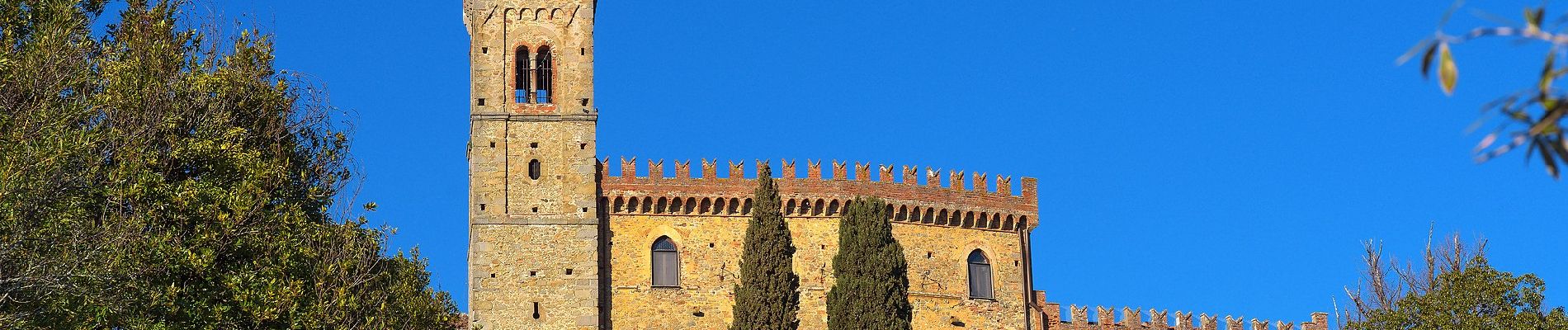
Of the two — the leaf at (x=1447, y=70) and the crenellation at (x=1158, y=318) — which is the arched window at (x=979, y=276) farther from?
the leaf at (x=1447, y=70)

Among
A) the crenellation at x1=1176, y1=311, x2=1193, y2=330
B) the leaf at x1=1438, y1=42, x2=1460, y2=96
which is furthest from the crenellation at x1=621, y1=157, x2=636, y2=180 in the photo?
the leaf at x1=1438, y1=42, x2=1460, y2=96

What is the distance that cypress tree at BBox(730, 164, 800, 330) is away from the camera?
128ft

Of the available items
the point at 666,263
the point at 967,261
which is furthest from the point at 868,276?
the point at 666,263

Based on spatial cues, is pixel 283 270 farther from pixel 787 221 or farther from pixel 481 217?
pixel 787 221

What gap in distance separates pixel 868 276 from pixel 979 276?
13.1 feet

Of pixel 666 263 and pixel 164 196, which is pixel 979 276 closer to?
pixel 666 263

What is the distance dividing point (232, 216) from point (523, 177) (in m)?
15.1

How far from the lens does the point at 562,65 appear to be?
38438mm

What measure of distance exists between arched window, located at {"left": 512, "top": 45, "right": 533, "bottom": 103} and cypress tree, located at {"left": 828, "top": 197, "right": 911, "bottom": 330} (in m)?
7.58

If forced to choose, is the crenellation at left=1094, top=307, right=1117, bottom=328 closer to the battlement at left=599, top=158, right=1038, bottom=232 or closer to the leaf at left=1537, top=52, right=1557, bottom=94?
the battlement at left=599, top=158, right=1038, bottom=232

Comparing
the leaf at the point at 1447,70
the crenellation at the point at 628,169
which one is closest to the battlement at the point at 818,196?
the crenellation at the point at 628,169

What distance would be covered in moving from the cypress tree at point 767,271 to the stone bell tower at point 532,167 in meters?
3.16

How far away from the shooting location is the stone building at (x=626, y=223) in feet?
121

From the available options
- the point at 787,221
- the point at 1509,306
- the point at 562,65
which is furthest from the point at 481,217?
the point at 1509,306
